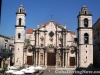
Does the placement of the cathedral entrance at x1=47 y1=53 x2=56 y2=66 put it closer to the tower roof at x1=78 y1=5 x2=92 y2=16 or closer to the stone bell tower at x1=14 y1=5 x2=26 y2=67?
the stone bell tower at x1=14 y1=5 x2=26 y2=67

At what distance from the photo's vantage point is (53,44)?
3856 centimetres

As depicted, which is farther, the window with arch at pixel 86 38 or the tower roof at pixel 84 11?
the tower roof at pixel 84 11

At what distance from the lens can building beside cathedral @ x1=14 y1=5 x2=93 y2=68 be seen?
3659 centimetres

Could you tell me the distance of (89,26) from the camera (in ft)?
120

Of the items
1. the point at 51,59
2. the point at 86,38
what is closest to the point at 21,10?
the point at 51,59

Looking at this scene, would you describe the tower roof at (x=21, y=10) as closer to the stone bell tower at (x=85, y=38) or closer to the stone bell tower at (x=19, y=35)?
the stone bell tower at (x=19, y=35)

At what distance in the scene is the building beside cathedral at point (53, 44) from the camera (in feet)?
120

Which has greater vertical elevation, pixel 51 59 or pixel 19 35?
pixel 19 35

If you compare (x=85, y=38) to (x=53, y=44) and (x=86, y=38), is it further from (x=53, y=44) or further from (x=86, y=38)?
(x=53, y=44)

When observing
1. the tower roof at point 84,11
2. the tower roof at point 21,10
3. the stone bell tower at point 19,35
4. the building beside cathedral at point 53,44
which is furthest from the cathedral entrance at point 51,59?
the tower roof at point 21,10

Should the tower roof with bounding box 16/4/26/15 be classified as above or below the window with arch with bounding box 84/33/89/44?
above

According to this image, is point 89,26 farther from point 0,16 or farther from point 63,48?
point 0,16

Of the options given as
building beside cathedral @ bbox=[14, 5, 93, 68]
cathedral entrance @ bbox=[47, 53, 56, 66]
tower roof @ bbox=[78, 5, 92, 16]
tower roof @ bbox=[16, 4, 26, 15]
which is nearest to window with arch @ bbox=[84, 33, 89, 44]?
building beside cathedral @ bbox=[14, 5, 93, 68]

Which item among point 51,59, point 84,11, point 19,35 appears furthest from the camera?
point 19,35
